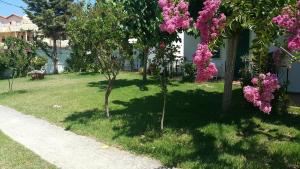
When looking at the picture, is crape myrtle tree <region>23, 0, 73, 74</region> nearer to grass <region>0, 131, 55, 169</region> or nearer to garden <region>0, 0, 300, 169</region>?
garden <region>0, 0, 300, 169</region>

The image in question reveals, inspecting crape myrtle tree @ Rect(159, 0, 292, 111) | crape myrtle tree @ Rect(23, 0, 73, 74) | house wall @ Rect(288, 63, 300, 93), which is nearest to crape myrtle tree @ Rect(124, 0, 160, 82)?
crape myrtle tree @ Rect(159, 0, 292, 111)

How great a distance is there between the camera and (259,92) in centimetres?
491

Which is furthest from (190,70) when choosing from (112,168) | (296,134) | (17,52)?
(112,168)

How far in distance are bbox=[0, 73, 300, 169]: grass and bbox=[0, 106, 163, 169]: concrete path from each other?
30cm

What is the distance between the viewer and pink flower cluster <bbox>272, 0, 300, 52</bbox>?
460cm

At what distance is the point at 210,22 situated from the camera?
5.64m

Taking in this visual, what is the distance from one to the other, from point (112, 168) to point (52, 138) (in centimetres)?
321

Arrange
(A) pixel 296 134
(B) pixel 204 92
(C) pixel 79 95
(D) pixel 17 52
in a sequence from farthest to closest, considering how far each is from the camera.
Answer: (D) pixel 17 52 → (C) pixel 79 95 → (B) pixel 204 92 → (A) pixel 296 134

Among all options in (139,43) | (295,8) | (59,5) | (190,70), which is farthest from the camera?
(59,5)

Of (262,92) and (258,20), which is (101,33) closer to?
(258,20)

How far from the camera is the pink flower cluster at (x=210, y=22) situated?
18.1ft

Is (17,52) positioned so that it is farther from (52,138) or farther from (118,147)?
(118,147)

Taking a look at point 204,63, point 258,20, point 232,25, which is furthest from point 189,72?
point 204,63

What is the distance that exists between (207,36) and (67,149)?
15.7ft
